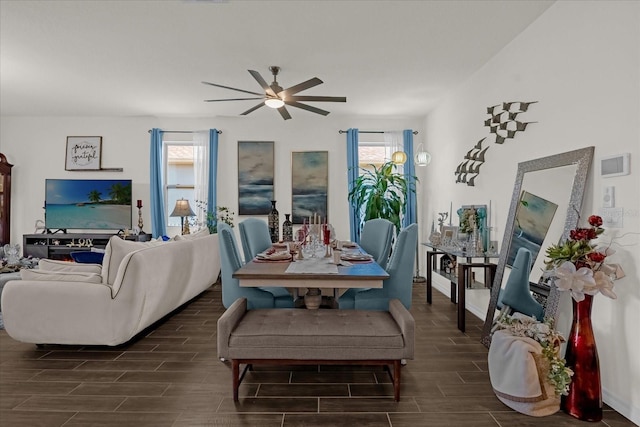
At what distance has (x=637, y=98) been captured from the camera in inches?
80.9

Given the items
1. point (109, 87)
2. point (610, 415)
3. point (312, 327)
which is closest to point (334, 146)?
point (109, 87)

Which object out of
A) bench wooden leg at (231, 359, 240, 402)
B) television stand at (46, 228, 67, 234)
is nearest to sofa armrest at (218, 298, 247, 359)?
bench wooden leg at (231, 359, 240, 402)

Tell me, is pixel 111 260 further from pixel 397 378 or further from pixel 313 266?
pixel 397 378

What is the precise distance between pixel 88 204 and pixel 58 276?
12.2ft

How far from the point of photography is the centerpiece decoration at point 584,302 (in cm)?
201

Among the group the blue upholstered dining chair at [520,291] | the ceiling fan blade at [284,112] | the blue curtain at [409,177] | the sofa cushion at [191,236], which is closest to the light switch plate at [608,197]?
the blue upholstered dining chair at [520,291]

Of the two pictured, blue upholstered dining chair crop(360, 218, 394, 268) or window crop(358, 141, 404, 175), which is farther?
window crop(358, 141, 404, 175)

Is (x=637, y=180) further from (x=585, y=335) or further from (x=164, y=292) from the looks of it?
(x=164, y=292)

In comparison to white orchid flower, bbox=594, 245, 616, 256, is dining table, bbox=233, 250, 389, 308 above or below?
below

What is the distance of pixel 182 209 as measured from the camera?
5.84m

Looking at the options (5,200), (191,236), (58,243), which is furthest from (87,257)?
(5,200)

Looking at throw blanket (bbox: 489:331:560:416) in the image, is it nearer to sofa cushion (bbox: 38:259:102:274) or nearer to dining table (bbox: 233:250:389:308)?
dining table (bbox: 233:250:389:308)

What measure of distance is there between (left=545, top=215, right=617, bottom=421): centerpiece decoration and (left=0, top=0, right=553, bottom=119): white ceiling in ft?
6.34

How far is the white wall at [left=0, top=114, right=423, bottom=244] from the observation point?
246 inches
